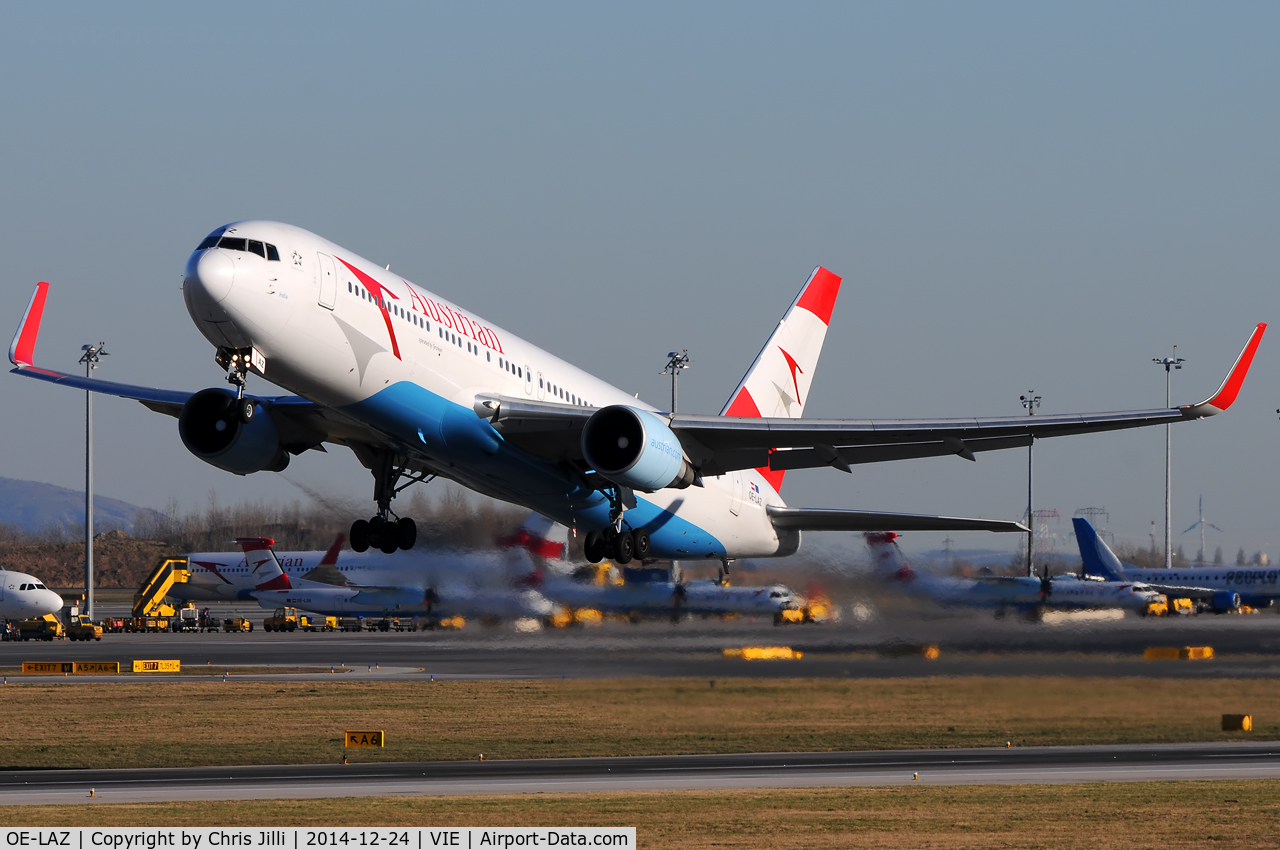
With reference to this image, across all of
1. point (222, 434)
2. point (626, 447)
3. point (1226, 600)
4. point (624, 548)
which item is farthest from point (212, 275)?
point (1226, 600)

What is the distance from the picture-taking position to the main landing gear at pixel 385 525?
3566 cm

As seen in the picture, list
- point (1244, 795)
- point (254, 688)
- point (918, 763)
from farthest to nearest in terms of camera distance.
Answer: point (254, 688), point (918, 763), point (1244, 795)

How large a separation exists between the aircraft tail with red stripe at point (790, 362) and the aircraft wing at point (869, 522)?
1872 mm

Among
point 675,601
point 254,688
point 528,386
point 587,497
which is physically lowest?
point 254,688

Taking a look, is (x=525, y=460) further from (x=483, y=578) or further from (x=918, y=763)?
(x=483, y=578)

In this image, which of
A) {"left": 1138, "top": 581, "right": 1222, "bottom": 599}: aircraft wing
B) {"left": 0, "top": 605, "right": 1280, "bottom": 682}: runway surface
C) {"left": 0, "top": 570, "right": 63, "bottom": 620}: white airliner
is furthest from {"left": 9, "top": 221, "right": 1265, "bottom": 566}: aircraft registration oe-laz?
{"left": 0, "top": 570, "right": 63, "bottom": 620}: white airliner

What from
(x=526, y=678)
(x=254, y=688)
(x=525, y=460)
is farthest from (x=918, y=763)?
(x=254, y=688)

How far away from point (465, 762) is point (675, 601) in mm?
14693

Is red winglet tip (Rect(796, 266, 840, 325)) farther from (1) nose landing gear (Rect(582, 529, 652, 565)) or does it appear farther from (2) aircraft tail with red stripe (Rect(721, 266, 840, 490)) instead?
(1) nose landing gear (Rect(582, 529, 652, 565))

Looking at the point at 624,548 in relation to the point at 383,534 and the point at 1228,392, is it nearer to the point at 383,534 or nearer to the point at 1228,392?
the point at 383,534

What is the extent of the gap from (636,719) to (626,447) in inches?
591

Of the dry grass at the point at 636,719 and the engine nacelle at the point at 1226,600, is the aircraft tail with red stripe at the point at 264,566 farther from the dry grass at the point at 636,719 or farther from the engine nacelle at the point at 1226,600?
the engine nacelle at the point at 1226,600

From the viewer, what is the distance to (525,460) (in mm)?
33688

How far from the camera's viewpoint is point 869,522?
41469 mm
